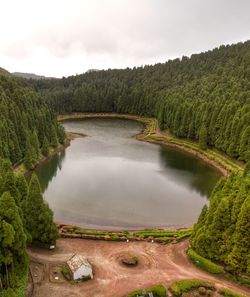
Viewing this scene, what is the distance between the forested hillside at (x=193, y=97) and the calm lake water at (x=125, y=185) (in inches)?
423

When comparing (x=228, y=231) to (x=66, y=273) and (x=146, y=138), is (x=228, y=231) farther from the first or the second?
(x=146, y=138)

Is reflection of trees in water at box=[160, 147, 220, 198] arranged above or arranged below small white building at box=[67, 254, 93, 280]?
above

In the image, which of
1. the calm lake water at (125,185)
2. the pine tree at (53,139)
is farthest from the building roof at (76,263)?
the pine tree at (53,139)

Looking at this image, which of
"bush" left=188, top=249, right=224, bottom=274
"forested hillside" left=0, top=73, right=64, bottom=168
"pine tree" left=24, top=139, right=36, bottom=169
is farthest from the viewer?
"forested hillside" left=0, top=73, right=64, bottom=168

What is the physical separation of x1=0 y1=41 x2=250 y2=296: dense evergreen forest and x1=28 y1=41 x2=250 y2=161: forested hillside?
0.31 metres

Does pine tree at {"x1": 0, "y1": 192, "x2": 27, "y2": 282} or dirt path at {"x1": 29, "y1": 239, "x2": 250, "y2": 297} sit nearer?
pine tree at {"x1": 0, "y1": 192, "x2": 27, "y2": 282}

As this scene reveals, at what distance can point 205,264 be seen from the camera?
40.5 metres

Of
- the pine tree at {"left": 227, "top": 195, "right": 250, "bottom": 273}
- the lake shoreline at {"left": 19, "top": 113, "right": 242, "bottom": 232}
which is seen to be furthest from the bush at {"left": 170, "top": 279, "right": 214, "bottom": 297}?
the lake shoreline at {"left": 19, "top": 113, "right": 242, "bottom": 232}

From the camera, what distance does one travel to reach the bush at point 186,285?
35619 millimetres

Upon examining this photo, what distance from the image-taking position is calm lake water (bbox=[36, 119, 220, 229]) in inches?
2274

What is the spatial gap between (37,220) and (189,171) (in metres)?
48.2

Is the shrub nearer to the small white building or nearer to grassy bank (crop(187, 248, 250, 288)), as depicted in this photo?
grassy bank (crop(187, 248, 250, 288))

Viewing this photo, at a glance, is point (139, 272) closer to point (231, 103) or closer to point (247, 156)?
point (247, 156)

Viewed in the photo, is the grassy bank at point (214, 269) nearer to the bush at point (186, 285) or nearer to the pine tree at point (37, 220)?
the bush at point (186, 285)
